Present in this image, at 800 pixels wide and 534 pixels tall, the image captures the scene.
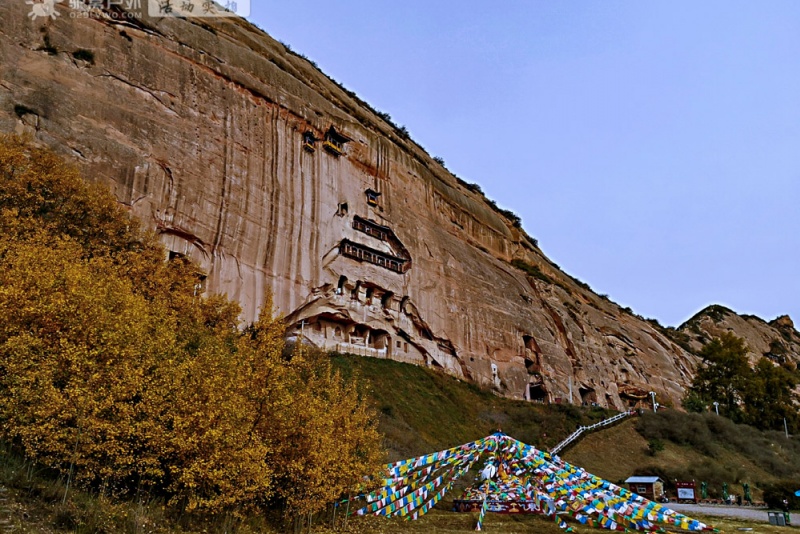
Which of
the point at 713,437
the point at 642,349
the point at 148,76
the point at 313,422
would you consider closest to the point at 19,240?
the point at 313,422

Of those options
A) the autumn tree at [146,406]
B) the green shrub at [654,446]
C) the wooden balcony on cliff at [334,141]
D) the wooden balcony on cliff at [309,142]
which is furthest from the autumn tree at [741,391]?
the autumn tree at [146,406]

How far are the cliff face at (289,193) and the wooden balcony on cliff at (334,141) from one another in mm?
90

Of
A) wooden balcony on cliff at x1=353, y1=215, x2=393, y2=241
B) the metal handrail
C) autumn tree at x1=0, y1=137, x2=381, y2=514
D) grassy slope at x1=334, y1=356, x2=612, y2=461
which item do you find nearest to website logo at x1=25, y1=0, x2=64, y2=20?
autumn tree at x1=0, y1=137, x2=381, y2=514

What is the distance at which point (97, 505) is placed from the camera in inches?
402

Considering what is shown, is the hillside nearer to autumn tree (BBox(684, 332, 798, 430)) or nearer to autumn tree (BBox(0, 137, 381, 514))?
autumn tree (BBox(0, 137, 381, 514))

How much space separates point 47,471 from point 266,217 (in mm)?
18449

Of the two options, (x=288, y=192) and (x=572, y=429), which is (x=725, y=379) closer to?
(x=572, y=429)

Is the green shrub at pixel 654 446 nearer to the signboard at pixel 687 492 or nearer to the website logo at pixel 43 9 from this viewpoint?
the signboard at pixel 687 492

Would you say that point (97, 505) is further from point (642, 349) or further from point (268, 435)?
point (642, 349)

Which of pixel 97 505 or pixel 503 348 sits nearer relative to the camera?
pixel 97 505

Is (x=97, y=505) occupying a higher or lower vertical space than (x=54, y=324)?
lower

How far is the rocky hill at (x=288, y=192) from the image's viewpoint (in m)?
23.5

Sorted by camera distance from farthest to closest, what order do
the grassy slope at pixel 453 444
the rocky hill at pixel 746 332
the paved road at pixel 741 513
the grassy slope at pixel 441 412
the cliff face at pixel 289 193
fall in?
the rocky hill at pixel 746 332
the grassy slope at pixel 441 412
the cliff face at pixel 289 193
the paved road at pixel 741 513
the grassy slope at pixel 453 444

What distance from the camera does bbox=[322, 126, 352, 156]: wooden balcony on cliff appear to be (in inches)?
1341
